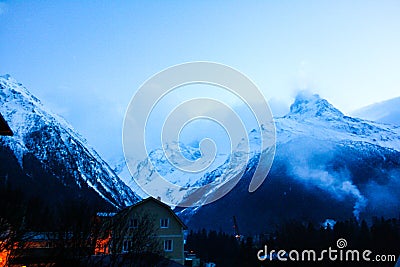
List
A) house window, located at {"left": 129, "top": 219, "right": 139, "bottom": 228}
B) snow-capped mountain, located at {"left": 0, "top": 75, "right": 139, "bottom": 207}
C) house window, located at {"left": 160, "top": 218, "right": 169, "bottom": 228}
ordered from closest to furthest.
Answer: house window, located at {"left": 129, "top": 219, "right": 139, "bottom": 228}, house window, located at {"left": 160, "top": 218, "right": 169, "bottom": 228}, snow-capped mountain, located at {"left": 0, "top": 75, "right": 139, "bottom": 207}

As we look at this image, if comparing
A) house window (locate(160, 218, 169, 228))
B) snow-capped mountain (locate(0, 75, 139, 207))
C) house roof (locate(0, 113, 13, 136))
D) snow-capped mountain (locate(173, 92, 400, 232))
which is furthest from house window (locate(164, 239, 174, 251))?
snow-capped mountain (locate(173, 92, 400, 232))

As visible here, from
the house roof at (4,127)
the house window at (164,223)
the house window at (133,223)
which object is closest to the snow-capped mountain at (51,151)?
the house window at (164,223)

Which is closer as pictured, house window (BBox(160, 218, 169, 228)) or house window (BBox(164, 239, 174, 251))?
house window (BBox(164, 239, 174, 251))

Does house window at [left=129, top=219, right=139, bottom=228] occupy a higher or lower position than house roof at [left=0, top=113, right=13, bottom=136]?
lower

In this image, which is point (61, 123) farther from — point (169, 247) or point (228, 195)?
point (169, 247)

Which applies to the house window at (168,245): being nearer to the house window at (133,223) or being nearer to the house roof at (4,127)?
the house window at (133,223)

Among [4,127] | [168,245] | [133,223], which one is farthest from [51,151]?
[4,127]

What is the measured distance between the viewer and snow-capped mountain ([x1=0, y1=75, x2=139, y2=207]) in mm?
106000

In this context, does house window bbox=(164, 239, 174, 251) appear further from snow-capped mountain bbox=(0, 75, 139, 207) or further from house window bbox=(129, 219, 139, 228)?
snow-capped mountain bbox=(0, 75, 139, 207)

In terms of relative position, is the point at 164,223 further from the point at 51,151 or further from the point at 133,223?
the point at 51,151

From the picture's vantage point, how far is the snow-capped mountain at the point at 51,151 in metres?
106

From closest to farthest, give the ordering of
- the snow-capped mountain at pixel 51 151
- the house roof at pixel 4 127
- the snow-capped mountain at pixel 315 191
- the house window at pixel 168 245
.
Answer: the house roof at pixel 4 127, the house window at pixel 168 245, the snow-capped mountain at pixel 51 151, the snow-capped mountain at pixel 315 191

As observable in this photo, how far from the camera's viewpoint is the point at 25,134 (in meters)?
128

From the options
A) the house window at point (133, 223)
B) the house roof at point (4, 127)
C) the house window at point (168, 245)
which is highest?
the house roof at point (4, 127)
